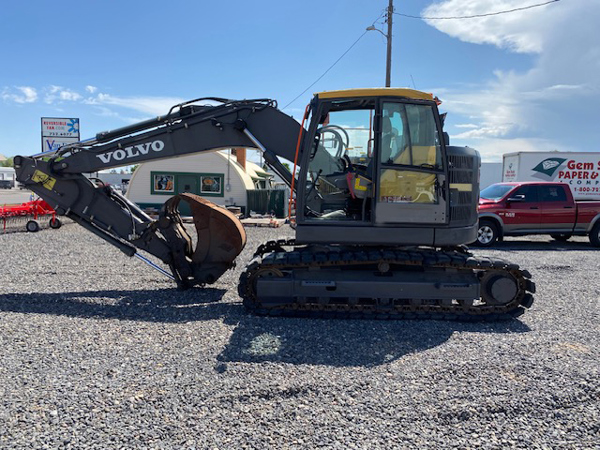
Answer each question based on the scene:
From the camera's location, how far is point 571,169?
61.6 feet

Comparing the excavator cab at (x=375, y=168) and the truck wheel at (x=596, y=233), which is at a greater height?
the excavator cab at (x=375, y=168)

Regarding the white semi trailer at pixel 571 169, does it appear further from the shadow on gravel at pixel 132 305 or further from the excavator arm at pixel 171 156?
the shadow on gravel at pixel 132 305

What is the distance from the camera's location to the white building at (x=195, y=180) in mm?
22391

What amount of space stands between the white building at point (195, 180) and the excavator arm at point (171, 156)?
15.1m

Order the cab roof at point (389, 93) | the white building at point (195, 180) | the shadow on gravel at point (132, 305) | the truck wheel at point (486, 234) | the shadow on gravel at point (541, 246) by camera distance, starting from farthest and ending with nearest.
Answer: the white building at point (195, 180) → the truck wheel at point (486, 234) → the shadow on gravel at point (541, 246) → the shadow on gravel at point (132, 305) → the cab roof at point (389, 93)

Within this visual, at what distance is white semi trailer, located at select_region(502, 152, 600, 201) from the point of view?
1869 cm

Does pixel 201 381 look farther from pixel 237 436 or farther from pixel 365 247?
pixel 365 247

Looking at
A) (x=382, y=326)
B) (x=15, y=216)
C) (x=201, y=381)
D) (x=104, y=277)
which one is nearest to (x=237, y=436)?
(x=201, y=381)

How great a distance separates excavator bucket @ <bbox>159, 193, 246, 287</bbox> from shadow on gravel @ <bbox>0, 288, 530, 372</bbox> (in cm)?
41

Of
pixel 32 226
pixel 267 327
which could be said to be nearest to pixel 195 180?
pixel 32 226

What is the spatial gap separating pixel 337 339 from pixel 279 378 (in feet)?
3.93

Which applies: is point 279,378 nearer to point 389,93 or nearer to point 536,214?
point 389,93

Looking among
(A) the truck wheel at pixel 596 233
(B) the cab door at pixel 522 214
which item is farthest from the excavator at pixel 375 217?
(A) the truck wheel at pixel 596 233

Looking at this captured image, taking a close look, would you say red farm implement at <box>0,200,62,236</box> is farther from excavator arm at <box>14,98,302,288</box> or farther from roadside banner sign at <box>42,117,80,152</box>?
excavator arm at <box>14,98,302,288</box>
